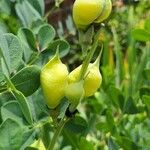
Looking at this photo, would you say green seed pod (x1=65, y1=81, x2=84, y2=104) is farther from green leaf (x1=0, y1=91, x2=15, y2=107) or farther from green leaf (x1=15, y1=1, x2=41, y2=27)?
green leaf (x1=15, y1=1, x2=41, y2=27)

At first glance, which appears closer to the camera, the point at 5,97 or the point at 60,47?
the point at 5,97

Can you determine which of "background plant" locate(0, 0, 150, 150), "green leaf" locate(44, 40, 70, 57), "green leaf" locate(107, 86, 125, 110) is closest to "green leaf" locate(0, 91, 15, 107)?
"background plant" locate(0, 0, 150, 150)

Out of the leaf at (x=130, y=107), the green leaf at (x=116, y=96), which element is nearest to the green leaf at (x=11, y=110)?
the leaf at (x=130, y=107)

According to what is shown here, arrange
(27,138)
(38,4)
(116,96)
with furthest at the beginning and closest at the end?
(116,96) < (38,4) < (27,138)

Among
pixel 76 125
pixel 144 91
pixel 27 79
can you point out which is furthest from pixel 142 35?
pixel 27 79

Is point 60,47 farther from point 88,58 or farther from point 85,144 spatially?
point 88,58

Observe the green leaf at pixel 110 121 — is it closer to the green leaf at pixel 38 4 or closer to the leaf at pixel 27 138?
the green leaf at pixel 38 4
